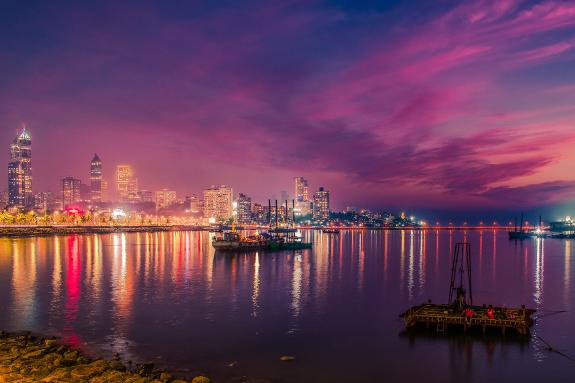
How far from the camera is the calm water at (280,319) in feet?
98.5

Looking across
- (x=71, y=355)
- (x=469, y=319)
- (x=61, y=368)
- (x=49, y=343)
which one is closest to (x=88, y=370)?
(x=61, y=368)

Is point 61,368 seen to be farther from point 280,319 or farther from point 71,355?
point 280,319

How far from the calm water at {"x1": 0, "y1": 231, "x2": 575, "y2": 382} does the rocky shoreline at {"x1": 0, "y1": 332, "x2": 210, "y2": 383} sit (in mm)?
2983

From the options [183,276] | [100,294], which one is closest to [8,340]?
[100,294]

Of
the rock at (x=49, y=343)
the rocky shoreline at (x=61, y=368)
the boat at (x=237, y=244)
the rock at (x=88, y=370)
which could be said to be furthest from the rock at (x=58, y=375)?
the boat at (x=237, y=244)

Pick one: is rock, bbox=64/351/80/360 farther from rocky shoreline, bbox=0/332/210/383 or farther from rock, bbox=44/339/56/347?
rock, bbox=44/339/56/347

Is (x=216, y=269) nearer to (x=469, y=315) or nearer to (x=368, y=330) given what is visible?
(x=368, y=330)

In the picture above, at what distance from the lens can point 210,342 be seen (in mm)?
34062

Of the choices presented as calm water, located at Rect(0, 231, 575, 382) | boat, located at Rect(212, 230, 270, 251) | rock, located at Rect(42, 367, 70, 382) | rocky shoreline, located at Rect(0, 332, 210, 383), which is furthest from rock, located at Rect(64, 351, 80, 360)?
boat, located at Rect(212, 230, 270, 251)

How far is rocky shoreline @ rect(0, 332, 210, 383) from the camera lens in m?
23.2

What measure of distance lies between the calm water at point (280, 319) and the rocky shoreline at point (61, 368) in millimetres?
2983

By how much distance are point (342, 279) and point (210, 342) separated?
37.3m

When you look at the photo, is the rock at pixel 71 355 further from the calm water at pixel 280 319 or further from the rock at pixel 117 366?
the calm water at pixel 280 319

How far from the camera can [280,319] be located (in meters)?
41.9
